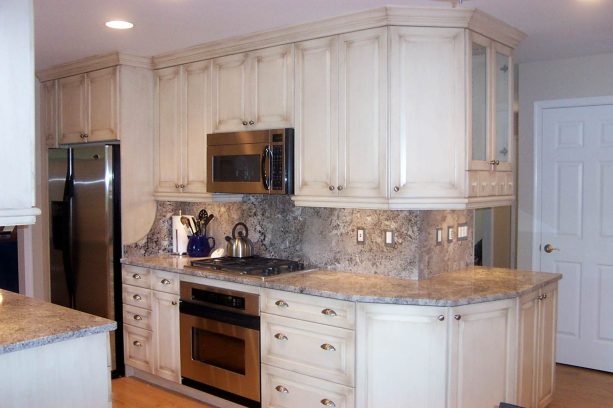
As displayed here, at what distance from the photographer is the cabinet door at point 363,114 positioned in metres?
3.27

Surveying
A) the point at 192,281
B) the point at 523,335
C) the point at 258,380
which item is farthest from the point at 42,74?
the point at 523,335

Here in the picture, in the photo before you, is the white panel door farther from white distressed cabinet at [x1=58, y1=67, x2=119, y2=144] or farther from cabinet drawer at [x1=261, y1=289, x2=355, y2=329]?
white distressed cabinet at [x1=58, y1=67, x2=119, y2=144]

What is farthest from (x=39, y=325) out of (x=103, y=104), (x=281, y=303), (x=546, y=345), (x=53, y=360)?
(x=546, y=345)

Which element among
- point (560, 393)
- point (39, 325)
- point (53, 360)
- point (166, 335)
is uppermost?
point (39, 325)

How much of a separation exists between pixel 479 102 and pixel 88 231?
297 centimetres

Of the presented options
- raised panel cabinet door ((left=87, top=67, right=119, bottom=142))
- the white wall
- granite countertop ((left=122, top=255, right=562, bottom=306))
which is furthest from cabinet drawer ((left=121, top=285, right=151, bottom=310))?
the white wall

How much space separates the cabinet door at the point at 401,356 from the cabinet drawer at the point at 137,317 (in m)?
1.83

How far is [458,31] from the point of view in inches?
128

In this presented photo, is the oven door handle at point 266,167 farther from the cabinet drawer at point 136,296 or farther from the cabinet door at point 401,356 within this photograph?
the cabinet drawer at point 136,296

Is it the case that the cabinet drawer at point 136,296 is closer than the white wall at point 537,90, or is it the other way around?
the cabinet drawer at point 136,296

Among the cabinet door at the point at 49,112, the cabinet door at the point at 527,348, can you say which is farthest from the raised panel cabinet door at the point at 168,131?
the cabinet door at the point at 527,348

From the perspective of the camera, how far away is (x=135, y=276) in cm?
429

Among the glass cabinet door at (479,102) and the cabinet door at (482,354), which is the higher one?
the glass cabinet door at (479,102)

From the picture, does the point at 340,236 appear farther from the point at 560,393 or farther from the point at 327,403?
the point at 560,393
